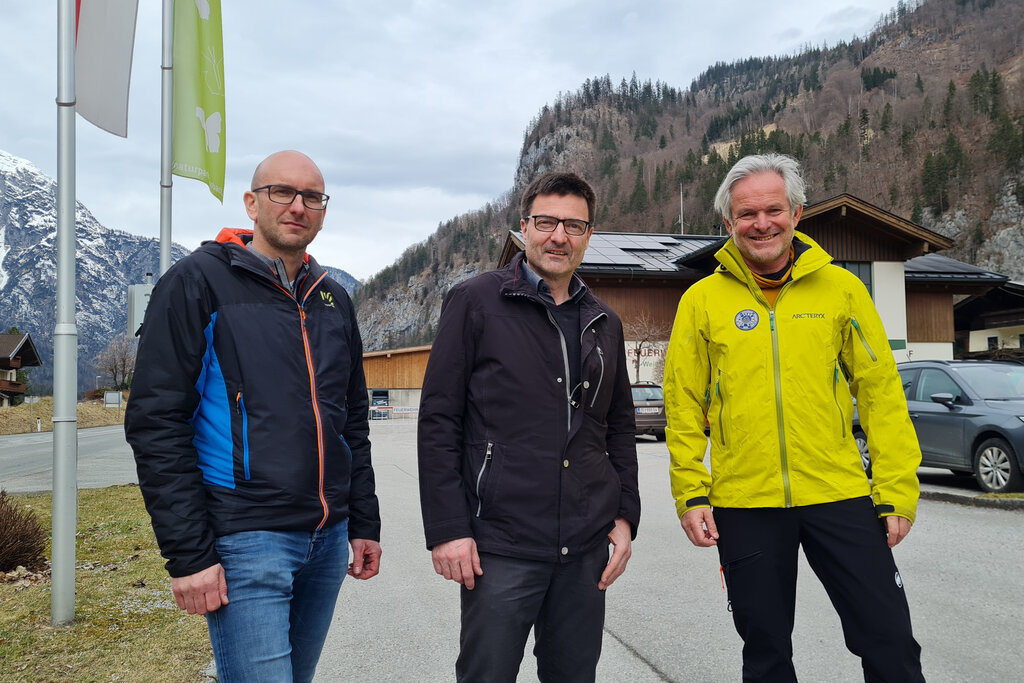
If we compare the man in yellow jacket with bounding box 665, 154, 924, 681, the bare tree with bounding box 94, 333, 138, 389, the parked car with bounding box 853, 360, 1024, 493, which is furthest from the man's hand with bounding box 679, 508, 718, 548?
the bare tree with bounding box 94, 333, 138, 389

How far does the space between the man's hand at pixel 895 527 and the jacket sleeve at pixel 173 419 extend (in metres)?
2.32

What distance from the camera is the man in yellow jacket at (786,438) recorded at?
2613mm

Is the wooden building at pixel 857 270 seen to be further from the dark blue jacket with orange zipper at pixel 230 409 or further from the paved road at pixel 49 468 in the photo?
the dark blue jacket with orange zipper at pixel 230 409

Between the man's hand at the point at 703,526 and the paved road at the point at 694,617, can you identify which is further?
the paved road at the point at 694,617

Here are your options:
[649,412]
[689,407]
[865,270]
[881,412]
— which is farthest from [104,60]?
[865,270]

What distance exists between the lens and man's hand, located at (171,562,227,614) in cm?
209

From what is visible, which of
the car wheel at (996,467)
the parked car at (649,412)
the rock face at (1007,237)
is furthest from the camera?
the rock face at (1007,237)

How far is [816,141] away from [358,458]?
375ft

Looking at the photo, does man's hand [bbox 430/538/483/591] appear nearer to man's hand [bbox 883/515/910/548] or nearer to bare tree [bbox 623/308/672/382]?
man's hand [bbox 883/515/910/548]

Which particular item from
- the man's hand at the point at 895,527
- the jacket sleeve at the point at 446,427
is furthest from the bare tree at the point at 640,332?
the jacket sleeve at the point at 446,427

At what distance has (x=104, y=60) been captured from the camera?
5520mm

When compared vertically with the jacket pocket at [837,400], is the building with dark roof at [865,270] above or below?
above

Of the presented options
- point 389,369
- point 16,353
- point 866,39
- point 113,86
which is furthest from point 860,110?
point 113,86

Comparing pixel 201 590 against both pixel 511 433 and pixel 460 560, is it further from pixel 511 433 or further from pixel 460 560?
pixel 511 433
